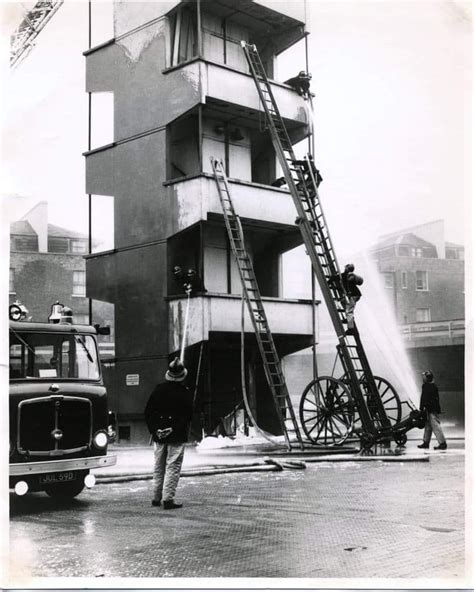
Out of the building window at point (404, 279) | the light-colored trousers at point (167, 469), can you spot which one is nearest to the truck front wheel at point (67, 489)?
the light-colored trousers at point (167, 469)

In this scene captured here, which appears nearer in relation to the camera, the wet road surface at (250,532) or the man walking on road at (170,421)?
the wet road surface at (250,532)

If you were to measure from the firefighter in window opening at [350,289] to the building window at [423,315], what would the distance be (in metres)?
1.71

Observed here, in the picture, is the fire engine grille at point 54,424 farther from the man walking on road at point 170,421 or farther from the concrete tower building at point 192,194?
the concrete tower building at point 192,194

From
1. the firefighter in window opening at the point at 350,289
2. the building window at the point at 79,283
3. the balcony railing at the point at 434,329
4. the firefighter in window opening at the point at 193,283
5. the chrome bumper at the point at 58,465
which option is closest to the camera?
the chrome bumper at the point at 58,465

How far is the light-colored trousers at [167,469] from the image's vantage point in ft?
31.5

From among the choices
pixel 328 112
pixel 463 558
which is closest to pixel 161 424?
pixel 463 558

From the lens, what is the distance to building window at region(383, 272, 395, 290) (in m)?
13.0

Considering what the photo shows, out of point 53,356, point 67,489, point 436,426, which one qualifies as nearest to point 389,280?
point 436,426

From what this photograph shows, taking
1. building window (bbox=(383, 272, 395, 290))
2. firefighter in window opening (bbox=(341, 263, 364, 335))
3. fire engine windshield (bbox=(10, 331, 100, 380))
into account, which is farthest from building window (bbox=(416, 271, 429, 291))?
fire engine windshield (bbox=(10, 331, 100, 380))

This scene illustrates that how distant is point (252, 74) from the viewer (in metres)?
16.8

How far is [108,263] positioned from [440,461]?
637 cm

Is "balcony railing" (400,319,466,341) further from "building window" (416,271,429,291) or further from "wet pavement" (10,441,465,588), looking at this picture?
"wet pavement" (10,441,465,588)

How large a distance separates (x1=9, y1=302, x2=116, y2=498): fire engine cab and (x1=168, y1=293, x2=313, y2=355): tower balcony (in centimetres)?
453

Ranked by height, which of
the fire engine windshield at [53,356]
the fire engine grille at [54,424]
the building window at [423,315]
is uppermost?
the building window at [423,315]
